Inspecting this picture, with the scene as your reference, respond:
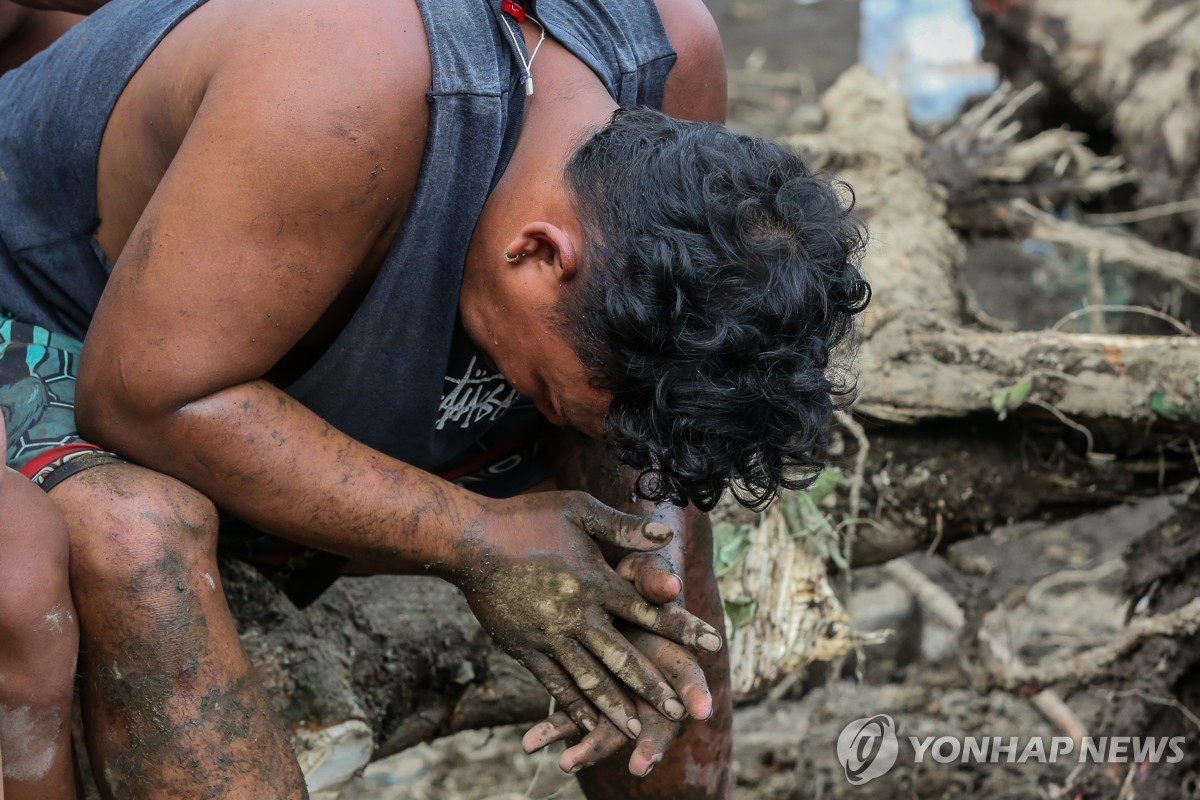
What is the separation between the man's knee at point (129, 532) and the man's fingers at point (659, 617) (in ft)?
1.94

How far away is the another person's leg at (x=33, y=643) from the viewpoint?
153 centimetres

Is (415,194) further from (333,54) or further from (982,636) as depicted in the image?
(982,636)

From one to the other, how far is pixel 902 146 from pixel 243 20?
250cm

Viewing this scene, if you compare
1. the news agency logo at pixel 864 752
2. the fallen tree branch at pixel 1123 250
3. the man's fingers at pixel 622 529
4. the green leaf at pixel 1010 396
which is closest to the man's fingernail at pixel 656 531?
the man's fingers at pixel 622 529

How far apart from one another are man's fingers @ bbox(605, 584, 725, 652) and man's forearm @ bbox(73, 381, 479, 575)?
0.82ft

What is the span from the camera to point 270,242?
62.1 inches

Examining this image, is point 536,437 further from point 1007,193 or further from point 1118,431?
point 1007,193

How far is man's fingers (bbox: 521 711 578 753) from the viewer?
177cm

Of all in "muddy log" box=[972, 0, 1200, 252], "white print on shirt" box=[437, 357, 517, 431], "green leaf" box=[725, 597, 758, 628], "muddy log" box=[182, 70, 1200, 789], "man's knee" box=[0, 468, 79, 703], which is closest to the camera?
"man's knee" box=[0, 468, 79, 703]

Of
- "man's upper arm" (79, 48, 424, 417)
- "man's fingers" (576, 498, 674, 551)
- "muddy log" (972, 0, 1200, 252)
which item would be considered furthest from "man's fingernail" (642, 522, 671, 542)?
"muddy log" (972, 0, 1200, 252)

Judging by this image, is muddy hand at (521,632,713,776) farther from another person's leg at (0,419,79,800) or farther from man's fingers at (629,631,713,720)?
another person's leg at (0,419,79,800)

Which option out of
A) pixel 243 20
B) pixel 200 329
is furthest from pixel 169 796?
pixel 243 20

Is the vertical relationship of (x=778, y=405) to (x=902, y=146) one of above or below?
above

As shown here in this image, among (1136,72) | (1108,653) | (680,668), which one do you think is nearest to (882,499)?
(1108,653)
